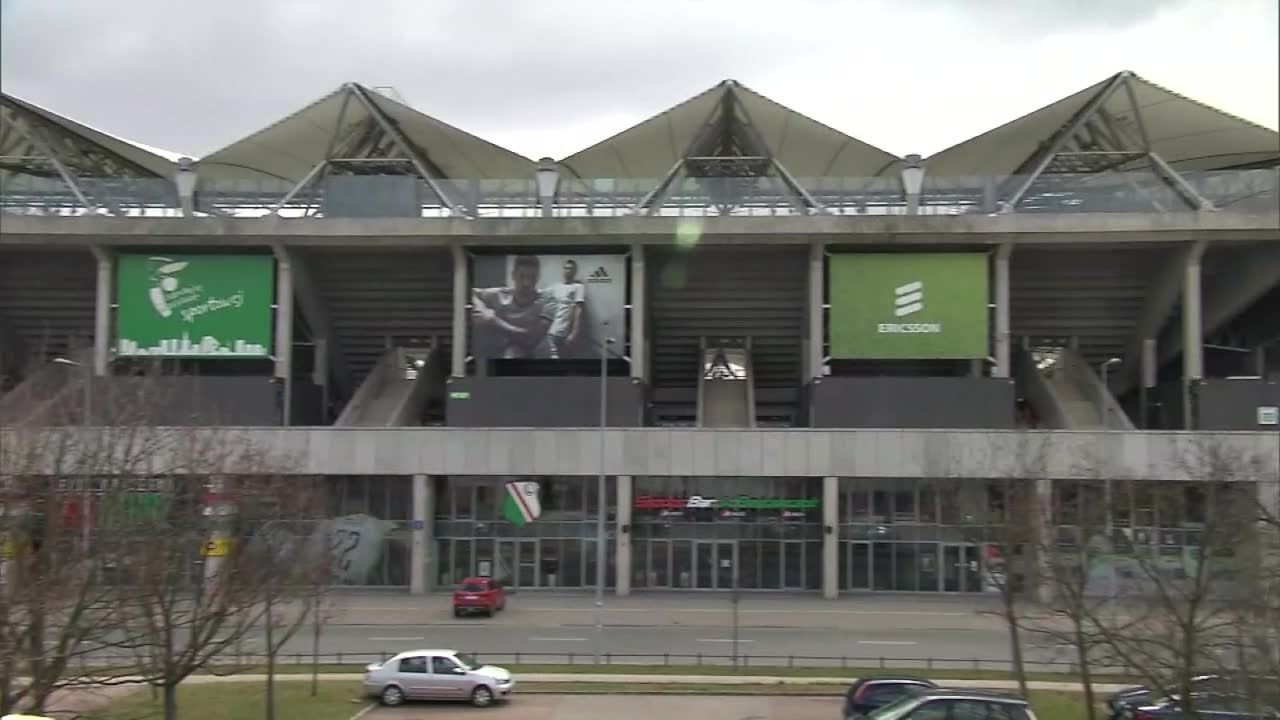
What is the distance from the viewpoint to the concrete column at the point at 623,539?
4272 centimetres

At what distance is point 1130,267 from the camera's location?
47406 millimetres

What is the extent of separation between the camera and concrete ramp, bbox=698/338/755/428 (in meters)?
48.4

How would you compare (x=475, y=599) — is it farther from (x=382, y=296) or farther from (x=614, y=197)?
(x=382, y=296)

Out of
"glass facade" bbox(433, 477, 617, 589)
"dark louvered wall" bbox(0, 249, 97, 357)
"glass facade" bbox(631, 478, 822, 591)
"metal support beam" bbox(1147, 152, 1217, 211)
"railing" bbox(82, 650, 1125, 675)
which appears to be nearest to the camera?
"railing" bbox(82, 650, 1125, 675)

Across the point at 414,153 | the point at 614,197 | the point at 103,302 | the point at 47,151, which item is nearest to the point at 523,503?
the point at 614,197

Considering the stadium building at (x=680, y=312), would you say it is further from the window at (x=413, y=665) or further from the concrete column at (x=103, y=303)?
the window at (x=413, y=665)

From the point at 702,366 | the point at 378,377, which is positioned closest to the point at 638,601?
the point at 702,366

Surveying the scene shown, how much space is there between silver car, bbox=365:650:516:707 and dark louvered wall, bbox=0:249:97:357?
33.1 m

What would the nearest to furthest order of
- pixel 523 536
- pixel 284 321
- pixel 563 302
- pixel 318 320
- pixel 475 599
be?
pixel 475 599, pixel 523 536, pixel 563 302, pixel 284 321, pixel 318 320

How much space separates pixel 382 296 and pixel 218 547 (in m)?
29.1

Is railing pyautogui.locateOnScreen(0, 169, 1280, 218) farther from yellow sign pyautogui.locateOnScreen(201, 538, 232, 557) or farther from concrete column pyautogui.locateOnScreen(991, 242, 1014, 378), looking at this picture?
yellow sign pyautogui.locateOnScreen(201, 538, 232, 557)

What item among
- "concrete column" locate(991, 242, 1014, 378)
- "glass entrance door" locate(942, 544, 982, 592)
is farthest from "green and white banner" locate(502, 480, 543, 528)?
"concrete column" locate(991, 242, 1014, 378)

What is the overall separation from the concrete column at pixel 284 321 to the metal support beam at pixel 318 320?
350mm

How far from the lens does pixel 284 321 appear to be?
155 ft
